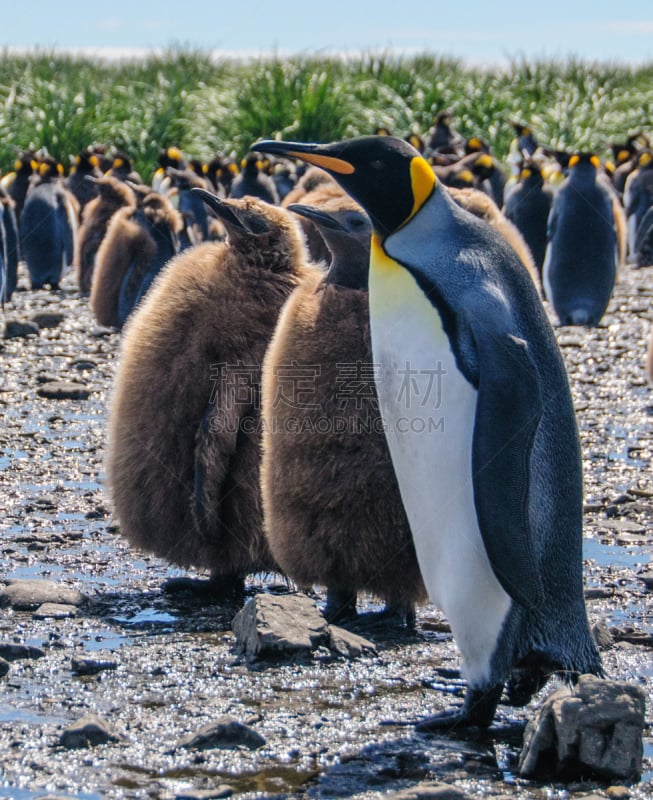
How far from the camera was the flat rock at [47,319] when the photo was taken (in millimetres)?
9617

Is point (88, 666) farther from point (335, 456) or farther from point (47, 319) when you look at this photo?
point (47, 319)

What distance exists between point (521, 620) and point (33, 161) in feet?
45.3

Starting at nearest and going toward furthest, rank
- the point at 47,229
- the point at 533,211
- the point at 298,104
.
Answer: the point at 533,211 → the point at 47,229 → the point at 298,104

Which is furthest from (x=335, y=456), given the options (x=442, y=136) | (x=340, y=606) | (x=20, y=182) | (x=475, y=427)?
(x=442, y=136)

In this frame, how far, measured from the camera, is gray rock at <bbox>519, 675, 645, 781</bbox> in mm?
2500

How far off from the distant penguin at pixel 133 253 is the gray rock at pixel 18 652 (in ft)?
18.6

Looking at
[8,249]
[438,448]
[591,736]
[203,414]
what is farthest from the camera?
[8,249]

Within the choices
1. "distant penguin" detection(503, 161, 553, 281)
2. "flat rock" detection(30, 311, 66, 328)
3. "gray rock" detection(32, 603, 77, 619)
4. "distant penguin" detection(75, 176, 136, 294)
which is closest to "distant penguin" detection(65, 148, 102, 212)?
"distant penguin" detection(75, 176, 136, 294)

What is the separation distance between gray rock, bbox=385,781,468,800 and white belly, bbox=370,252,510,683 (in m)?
0.61

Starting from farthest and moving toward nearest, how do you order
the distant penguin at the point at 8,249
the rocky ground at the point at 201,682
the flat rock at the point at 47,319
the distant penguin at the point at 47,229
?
the distant penguin at the point at 47,229, the distant penguin at the point at 8,249, the flat rock at the point at 47,319, the rocky ground at the point at 201,682

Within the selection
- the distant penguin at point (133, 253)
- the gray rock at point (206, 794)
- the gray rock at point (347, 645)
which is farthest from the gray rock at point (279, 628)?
the distant penguin at point (133, 253)

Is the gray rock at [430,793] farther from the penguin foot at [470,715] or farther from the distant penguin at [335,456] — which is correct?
the distant penguin at [335,456]

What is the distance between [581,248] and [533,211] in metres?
1.56

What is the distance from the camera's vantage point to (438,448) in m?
2.95
